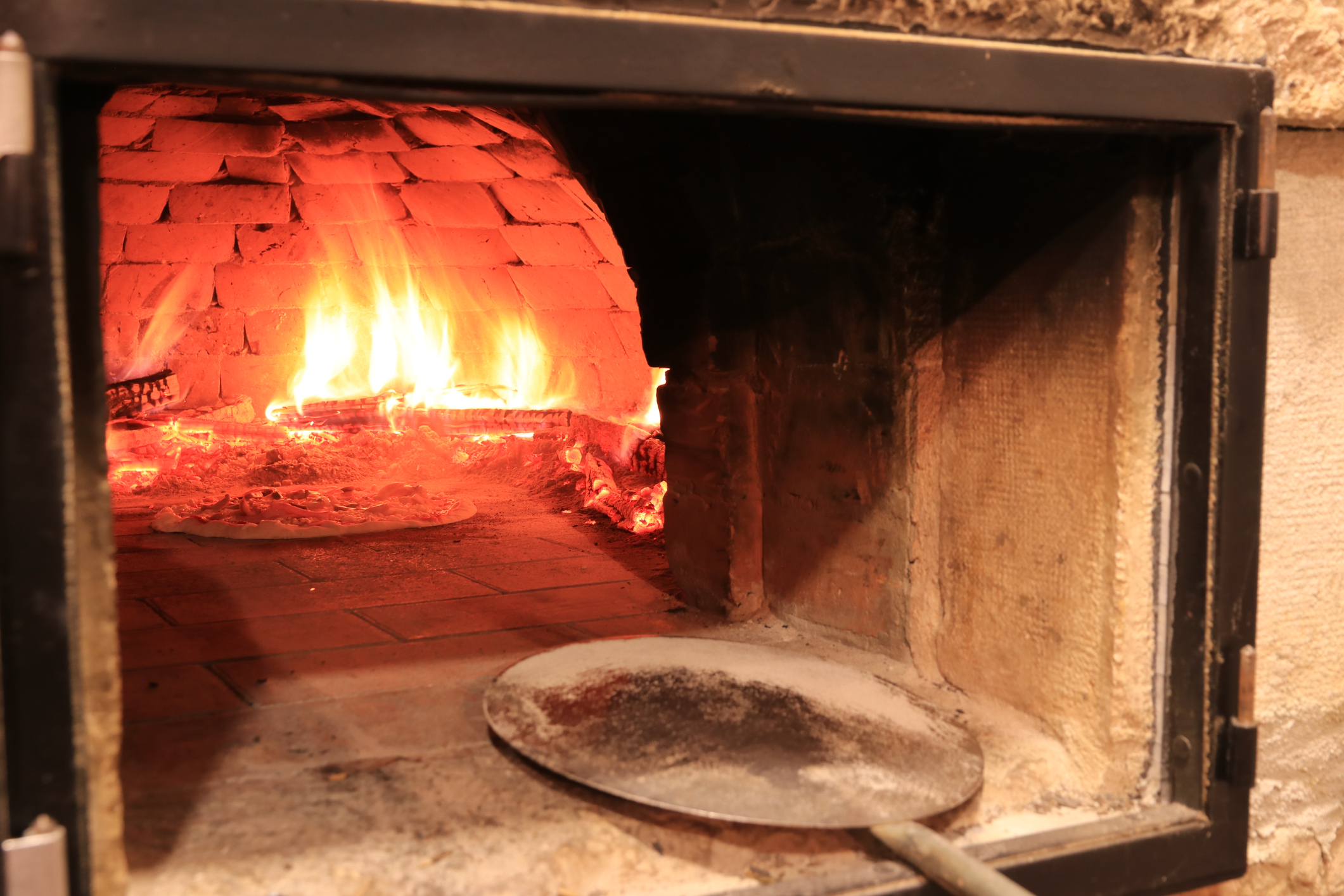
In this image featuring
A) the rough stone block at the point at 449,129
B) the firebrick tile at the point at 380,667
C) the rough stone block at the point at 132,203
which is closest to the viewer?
the firebrick tile at the point at 380,667

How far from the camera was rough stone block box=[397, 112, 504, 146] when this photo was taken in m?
4.75

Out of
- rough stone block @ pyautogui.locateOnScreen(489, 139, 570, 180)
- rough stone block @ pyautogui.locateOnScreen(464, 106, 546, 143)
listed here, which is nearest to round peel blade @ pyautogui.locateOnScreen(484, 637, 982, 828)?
rough stone block @ pyautogui.locateOnScreen(464, 106, 546, 143)

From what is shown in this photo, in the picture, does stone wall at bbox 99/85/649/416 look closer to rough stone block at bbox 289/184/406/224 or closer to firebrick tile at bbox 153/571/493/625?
rough stone block at bbox 289/184/406/224

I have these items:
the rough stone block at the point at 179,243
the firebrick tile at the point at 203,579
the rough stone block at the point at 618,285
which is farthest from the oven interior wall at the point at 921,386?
the rough stone block at the point at 179,243

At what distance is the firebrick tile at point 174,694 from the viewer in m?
2.31

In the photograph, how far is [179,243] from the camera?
5.82 m

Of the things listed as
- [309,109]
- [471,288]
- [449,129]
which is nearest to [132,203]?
[309,109]

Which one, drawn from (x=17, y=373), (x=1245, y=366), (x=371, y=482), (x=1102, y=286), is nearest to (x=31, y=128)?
(x=17, y=373)

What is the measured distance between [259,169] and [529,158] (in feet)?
5.54

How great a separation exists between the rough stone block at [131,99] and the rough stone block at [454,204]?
1278 mm

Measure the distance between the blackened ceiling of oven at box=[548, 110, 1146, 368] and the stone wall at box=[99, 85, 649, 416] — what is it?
69.6 inches

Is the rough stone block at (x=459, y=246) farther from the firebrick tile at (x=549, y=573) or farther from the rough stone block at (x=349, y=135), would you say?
the firebrick tile at (x=549, y=573)

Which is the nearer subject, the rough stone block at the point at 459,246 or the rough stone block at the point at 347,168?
the rough stone block at the point at 347,168

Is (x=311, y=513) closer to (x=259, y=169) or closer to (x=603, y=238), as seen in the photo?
(x=603, y=238)
